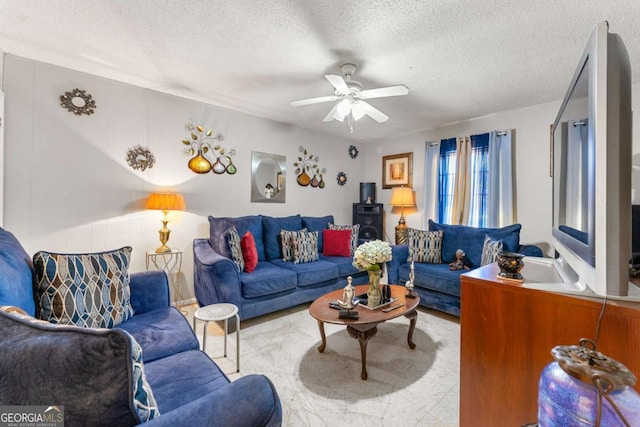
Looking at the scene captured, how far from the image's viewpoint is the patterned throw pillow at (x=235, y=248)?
284cm

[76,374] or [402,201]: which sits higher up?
[402,201]

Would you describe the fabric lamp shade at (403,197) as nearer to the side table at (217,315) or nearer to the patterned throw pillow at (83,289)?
the side table at (217,315)

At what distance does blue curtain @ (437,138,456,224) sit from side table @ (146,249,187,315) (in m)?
3.65

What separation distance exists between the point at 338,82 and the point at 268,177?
2.12m

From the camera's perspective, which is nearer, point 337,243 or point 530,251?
point 530,251

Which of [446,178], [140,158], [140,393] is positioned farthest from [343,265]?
[140,393]

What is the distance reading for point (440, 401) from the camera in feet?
5.43

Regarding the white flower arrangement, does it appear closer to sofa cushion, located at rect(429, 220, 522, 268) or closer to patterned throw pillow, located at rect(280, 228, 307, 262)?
patterned throw pillow, located at rect(280, 228, 307, 262)

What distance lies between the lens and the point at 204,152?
135 inches

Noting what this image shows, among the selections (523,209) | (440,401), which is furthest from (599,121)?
(523,209)

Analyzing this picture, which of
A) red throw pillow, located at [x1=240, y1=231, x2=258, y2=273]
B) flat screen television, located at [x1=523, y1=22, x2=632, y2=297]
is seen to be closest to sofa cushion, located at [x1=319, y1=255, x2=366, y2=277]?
red throw pillow, located at [x1=240, y1=231, x2=258, y2=273]

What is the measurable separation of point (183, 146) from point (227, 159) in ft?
1.77

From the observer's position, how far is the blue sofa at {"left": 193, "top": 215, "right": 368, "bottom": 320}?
2537mm

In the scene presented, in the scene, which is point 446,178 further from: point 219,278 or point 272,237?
point 219,278
